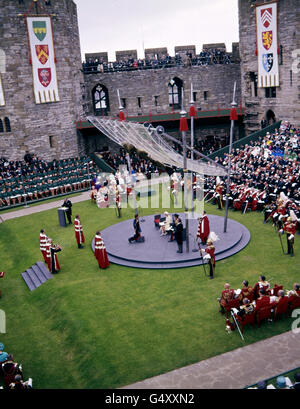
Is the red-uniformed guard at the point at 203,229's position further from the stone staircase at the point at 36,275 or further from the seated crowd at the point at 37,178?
the seated crowd at the point at 37,178

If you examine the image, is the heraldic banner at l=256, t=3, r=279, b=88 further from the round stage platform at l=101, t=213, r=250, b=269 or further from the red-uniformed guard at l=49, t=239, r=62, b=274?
the red-uniformed guard at l=49, t=239, r=62, b=274

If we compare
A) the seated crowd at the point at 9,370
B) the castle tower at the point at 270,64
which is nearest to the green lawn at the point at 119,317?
the seated crowd at the point at 9,370

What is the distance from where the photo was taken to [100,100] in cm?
4128

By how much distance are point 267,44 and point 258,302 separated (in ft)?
97.0

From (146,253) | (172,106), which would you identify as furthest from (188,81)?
(146,253)

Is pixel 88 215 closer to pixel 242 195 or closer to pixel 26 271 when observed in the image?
pixel 26 271

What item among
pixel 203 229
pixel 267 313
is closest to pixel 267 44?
pixel 203 229

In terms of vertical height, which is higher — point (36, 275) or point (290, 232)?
point (290, 232)

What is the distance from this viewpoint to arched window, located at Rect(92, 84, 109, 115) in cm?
4072

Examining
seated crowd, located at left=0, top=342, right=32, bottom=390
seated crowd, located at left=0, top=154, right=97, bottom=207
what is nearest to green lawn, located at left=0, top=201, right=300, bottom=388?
seated crowd, located at left=0, top=342, right=32, bottom=390

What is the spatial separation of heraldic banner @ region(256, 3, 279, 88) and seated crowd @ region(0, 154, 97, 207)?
1743 cm

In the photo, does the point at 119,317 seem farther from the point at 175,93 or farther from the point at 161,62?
the point at 175,93

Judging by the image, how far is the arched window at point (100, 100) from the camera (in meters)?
40.7

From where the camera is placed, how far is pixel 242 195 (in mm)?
23562
